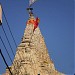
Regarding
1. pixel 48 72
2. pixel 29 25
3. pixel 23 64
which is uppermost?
pixel 29 25

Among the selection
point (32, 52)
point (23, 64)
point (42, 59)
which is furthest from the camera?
point (42, 59)

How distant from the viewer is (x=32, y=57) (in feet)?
150

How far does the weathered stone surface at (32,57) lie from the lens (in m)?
44.1

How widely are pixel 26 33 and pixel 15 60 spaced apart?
6611mm

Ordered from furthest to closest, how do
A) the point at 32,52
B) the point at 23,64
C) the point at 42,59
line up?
the point at 42,59 < the point at 32,52 < the point at 23,64

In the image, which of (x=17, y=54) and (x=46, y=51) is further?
(x=46, y=51)

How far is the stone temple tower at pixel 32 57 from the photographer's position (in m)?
44.1

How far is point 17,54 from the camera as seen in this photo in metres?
47.9

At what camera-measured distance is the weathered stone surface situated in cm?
4412

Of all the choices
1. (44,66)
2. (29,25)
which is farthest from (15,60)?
(29,25)

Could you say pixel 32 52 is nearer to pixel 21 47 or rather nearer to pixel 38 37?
pixel 21 47

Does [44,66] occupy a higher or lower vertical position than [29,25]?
lower

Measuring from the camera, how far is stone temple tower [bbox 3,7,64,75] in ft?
145

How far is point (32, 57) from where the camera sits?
150 feet
